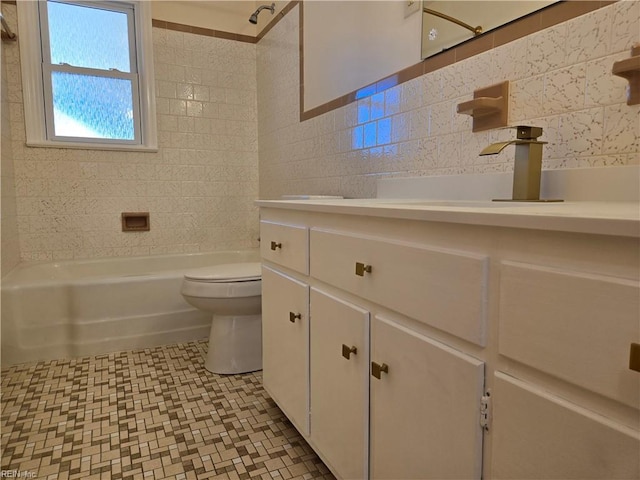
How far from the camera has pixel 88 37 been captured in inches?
108

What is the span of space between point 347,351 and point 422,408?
27 cm

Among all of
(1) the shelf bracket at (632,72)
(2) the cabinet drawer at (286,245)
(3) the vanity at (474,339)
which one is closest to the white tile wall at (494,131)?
(1) the shelf bracket at (632,72)

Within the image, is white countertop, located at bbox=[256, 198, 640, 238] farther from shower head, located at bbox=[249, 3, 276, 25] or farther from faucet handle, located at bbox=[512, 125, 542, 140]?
shower head, located at bbox=[249, 3, 276, 25]

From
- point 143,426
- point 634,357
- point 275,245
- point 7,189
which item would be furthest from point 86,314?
point 634,357

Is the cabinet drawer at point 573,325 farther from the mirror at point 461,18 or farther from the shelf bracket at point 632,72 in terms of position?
the mirror at point 461,18

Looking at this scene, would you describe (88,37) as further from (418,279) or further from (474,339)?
(474,339)

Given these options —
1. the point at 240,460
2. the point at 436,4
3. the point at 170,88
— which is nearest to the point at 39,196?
the point at 170,88

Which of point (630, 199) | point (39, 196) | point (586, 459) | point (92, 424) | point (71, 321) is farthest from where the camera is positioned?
point (39, 196)

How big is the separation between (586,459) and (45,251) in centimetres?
305

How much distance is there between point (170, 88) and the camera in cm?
292

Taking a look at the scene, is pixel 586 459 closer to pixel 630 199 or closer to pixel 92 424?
pixel 630 199

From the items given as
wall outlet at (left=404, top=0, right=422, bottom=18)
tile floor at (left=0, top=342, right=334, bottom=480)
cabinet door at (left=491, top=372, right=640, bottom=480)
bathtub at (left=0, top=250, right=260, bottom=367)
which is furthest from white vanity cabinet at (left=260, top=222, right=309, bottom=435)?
bathtub at (left=0, top=250, right=260, bottom=367)

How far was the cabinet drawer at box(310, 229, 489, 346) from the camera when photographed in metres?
0.67

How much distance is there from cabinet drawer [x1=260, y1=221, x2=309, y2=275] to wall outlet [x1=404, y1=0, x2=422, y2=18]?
944 millimetres
